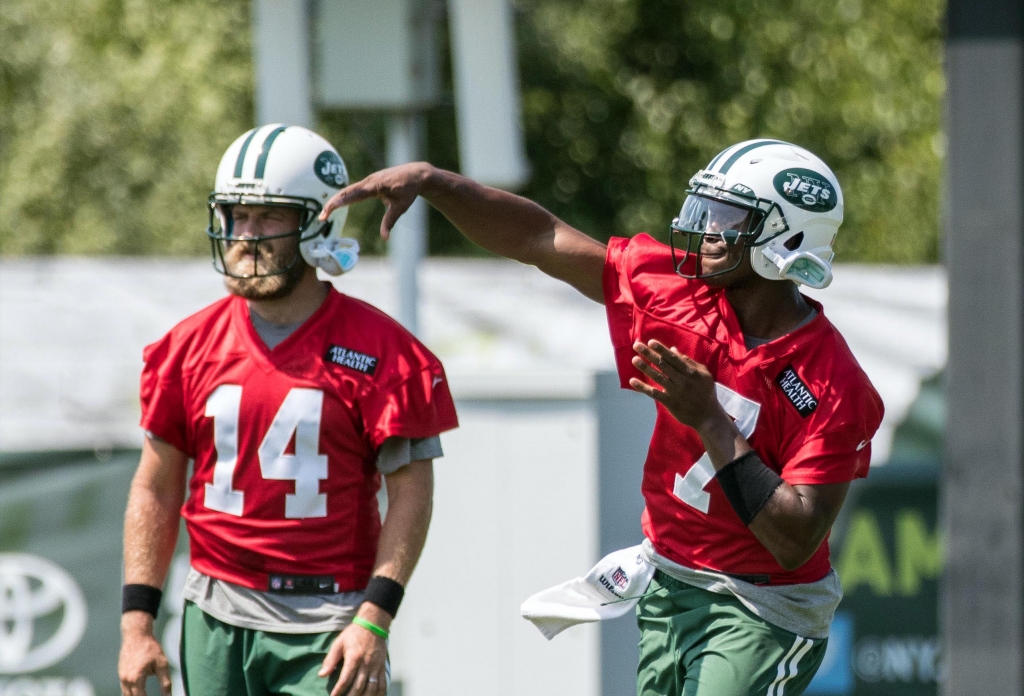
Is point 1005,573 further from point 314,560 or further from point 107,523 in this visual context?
point 107,523

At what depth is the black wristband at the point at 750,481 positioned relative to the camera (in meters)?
3.14

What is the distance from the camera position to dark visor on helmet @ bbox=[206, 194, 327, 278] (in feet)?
11.8

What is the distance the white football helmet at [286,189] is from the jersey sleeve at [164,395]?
0.28 metres

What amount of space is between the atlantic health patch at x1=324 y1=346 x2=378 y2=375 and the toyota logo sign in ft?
11.4

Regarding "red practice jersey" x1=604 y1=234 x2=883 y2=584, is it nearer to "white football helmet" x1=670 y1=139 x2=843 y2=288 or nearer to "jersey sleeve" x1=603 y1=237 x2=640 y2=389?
"jersey sleeve" x1=603 y1=237 x2=640 y2=389

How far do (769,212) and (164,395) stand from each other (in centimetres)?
164

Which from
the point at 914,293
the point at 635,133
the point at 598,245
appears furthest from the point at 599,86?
the point at 598,245

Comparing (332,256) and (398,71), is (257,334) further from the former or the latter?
(398,71)

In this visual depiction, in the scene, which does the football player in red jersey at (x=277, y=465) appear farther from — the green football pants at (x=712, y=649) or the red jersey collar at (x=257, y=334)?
the green football pants at (x=712, y=649)

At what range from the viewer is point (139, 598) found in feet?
11.6

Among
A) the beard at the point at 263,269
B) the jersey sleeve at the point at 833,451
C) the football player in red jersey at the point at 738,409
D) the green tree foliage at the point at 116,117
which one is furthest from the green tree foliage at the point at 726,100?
the jersey sleeve at the point at 833,451

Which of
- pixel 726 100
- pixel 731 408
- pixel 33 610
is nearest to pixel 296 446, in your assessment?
pixel 731 408

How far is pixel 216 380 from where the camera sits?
11.6 feet

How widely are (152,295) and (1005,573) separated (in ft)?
18.6
